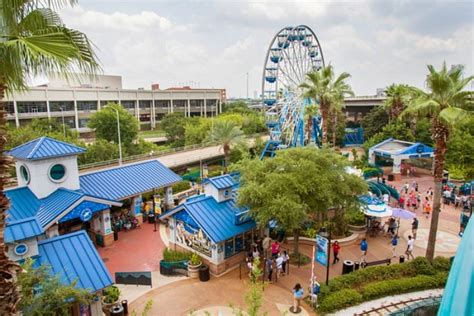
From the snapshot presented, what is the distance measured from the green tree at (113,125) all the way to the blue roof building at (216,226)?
28.7 metres

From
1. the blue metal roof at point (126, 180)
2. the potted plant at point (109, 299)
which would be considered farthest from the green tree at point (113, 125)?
the potted plant at point (109, 299)

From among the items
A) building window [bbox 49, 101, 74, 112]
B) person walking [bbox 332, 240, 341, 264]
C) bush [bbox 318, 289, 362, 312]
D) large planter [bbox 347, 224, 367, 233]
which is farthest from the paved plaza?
building window [bbox 49, 101, 74, 112]

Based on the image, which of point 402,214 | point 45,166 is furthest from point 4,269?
point 402,214

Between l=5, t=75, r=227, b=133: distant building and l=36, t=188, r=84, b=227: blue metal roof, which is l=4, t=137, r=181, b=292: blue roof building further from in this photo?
l=5, t=75, r=227, b=133: distant building

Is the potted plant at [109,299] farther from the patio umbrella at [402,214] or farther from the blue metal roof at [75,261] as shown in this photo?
the patio umbrella at [402,214]

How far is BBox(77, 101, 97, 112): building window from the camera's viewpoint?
243 feet

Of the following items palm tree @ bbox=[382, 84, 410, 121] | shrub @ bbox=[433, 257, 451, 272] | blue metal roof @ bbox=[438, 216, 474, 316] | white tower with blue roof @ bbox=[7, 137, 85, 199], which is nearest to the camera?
blue metal roof @ bbox=[438, 216, 474, 316]

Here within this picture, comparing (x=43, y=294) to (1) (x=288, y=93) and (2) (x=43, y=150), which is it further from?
(1) (x=288, y=93)

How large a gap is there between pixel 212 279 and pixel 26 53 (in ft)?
44.5

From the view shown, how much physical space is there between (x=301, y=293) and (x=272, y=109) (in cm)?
3272

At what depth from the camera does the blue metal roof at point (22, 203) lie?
18.2m

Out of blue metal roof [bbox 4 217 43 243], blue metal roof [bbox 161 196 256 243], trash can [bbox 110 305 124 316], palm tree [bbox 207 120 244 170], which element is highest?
palm tree [bbox 207 120 244 170]

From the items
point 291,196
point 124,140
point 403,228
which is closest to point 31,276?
point 291,196

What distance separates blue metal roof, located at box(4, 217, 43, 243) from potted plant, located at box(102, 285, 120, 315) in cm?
360
